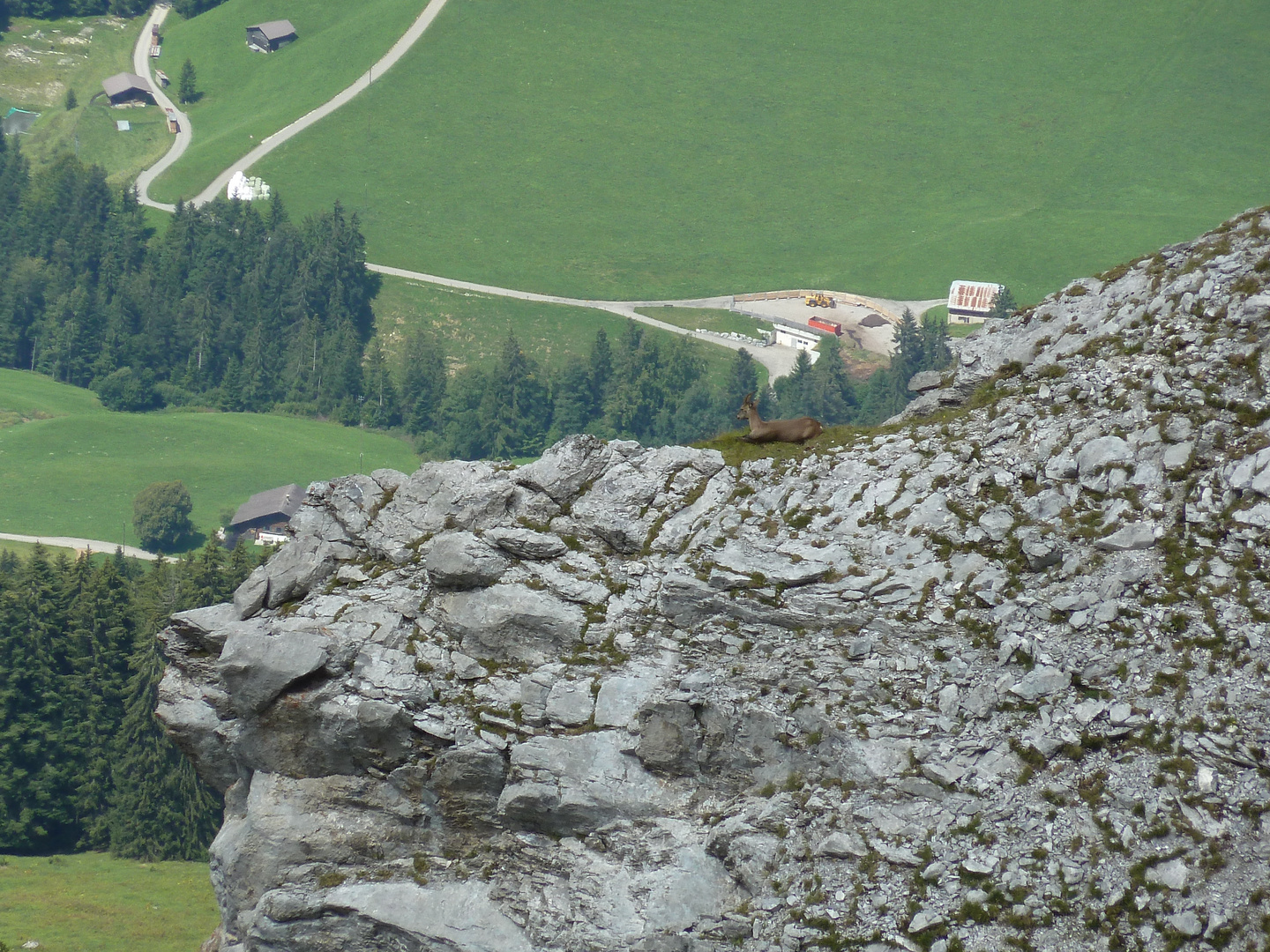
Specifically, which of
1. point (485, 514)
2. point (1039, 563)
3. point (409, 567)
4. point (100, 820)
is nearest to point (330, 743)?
point (409, 567)

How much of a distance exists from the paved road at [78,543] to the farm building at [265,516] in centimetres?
1056

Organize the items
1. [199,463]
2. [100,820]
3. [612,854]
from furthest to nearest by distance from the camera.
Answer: [199,463], [100,820], [612,854]

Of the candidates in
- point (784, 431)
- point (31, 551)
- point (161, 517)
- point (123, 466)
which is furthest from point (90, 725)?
point (784, 431)

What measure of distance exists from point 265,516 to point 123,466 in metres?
28.5

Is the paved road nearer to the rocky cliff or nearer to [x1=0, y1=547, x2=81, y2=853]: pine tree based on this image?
[x1=0, y1=547, x2=81, y2=853]: pine tree

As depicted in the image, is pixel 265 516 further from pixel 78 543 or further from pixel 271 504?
pixel 78 543

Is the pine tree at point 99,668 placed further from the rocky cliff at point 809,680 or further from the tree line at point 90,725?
the rocky cliff at point 809,680

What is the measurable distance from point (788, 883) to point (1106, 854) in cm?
619

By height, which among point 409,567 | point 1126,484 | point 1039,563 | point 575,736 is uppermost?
point 1126,484

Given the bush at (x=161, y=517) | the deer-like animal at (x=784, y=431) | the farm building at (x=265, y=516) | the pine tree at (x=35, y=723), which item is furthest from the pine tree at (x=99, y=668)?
the deer-like animal at (x=784, y=431)

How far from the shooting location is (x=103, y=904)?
83625mm

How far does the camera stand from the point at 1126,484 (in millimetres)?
28797

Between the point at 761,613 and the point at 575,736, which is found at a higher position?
the point at 761,613

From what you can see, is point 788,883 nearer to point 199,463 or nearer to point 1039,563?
point 1039,563
